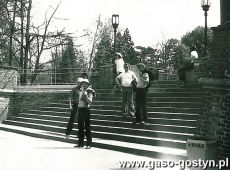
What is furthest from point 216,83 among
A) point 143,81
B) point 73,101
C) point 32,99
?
point 32,99

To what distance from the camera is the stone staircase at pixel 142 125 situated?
34.6 feet

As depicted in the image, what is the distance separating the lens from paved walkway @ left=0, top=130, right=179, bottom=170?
8523 millimetres

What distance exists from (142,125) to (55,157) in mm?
3471

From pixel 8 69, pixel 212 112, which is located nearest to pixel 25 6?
pixel 8 69

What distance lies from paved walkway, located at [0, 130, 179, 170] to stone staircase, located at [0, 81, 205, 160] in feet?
2.19

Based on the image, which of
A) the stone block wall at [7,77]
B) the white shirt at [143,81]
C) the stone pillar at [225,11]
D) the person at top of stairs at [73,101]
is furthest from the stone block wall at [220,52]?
the stone block wall at [7,77]

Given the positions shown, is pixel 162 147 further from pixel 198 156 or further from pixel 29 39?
pixel 29 39

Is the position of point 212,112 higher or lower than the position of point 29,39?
lower

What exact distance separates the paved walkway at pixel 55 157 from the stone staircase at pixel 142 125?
0.67m

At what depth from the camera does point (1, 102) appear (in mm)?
20234

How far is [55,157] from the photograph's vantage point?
9.73 meters

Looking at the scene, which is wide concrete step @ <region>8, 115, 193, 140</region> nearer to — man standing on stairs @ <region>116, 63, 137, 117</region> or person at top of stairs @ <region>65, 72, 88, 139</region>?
man standing on stairs @ <region>116, 63, 137, 117</region>

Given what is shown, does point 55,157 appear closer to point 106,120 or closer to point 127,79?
point 127,79

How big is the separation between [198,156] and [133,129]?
4.68 m
